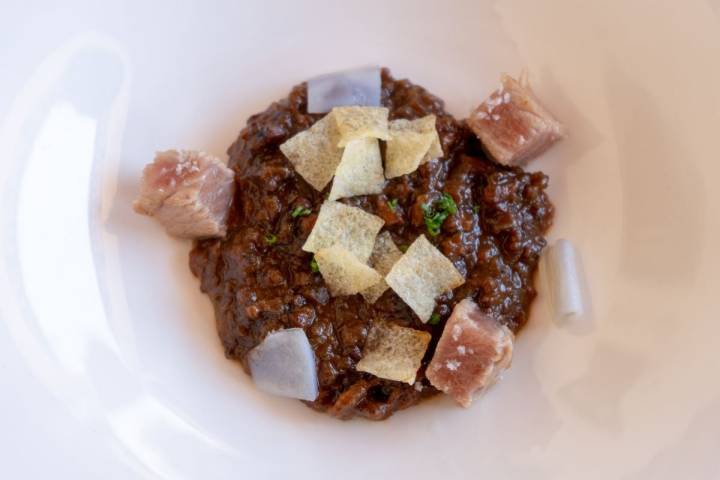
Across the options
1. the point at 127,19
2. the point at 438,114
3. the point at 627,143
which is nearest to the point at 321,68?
the point at 438,114

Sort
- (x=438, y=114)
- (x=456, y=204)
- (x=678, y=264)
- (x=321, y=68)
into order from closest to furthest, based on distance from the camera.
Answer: (x=678, y=264), (x=456, y=204), (x=438, y=114), (x=321, y=68)

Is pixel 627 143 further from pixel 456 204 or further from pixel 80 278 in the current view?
pixel 80 278

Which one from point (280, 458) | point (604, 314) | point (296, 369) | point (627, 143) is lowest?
point (280, 458)

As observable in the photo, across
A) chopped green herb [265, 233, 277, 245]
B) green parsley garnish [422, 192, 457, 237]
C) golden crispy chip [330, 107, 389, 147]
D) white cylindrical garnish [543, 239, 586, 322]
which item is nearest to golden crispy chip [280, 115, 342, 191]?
golden crispy chip [330, 107, 389, 147]

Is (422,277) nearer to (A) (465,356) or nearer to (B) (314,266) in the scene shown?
(A) (465,356)

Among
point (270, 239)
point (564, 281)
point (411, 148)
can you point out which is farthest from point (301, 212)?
point (564, 281)

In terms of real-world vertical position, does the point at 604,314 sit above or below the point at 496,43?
below

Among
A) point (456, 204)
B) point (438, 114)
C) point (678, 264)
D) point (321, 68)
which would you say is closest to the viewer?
point (678, 264)
